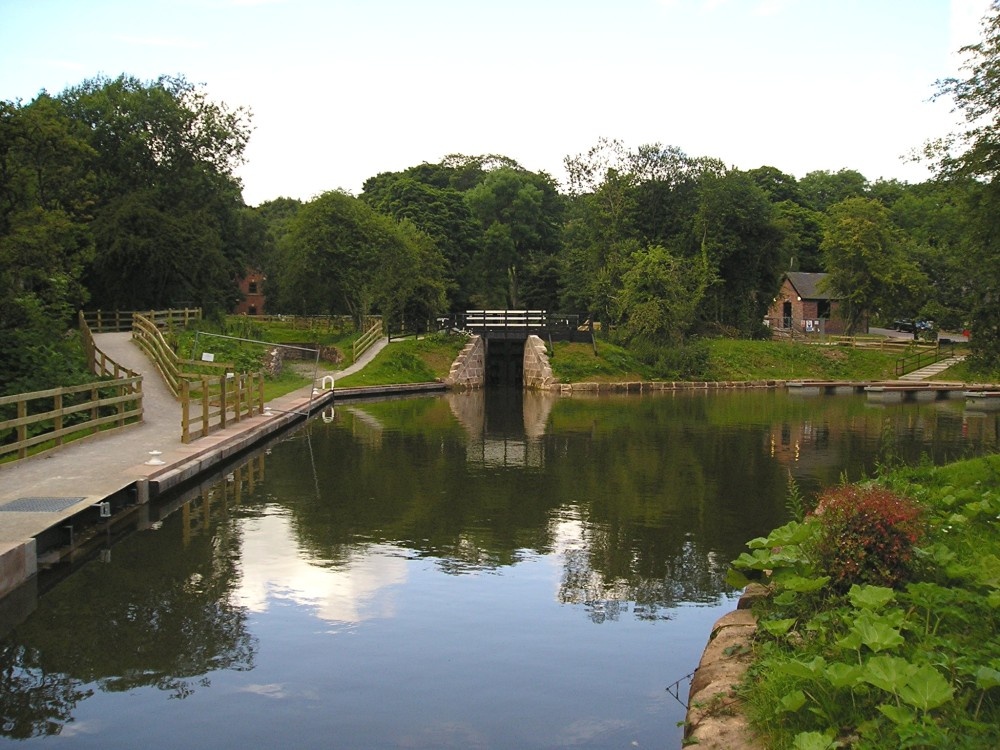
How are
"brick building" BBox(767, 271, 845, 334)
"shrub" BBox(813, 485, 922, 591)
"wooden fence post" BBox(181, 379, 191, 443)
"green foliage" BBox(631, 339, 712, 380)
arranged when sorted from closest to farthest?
"shrub" BBox(813, 485, 922, 591)
"wooden fence post" BBox(181, 379, 191, 443)
"green foliage" BBox(631, 339, 712, 380)
"brick building" BBox(767, 271, 845, 334)

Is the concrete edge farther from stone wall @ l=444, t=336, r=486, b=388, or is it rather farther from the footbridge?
the footbridge

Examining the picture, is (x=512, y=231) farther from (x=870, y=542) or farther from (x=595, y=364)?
(x=870, y=542)

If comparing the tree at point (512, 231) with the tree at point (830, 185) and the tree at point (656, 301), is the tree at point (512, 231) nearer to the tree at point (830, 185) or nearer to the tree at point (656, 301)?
the tree at point (656, 301)

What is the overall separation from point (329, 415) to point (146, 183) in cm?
2036

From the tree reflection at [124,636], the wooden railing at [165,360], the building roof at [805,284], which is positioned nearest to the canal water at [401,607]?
the tree reflection at [124,636]

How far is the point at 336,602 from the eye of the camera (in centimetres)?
1067

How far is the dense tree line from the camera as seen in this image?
24797 mm

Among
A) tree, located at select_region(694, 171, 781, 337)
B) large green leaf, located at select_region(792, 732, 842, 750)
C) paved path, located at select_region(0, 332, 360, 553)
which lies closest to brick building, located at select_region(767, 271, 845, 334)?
tree, located at select_region(694, 171, 781, 337)

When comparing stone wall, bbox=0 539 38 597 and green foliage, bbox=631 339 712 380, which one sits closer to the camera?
stone wall, bbox=0 539 38 597

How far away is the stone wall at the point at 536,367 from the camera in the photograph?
44.8 metres

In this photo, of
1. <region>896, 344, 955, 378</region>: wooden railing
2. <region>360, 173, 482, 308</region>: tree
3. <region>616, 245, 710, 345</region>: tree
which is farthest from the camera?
<region>360, 173, 482, 308</region>: tree

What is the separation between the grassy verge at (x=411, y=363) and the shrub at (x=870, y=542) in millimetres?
31271

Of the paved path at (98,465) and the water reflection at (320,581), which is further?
the paved path at (98,465)

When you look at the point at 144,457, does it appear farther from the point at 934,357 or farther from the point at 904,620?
the point at 934,357
